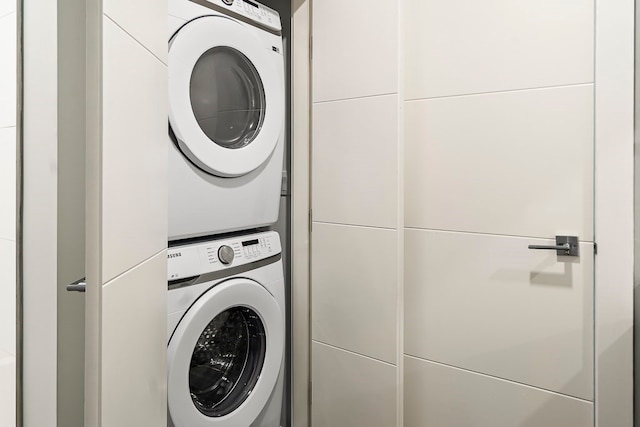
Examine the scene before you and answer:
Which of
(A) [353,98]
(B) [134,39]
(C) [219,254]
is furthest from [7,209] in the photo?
(A) [353,98]

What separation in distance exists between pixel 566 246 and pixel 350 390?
34.9 inches

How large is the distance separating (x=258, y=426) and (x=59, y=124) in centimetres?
132

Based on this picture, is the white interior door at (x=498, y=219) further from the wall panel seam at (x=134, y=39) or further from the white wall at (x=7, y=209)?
the white wall at (x=7, y=209)

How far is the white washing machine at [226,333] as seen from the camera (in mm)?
1198

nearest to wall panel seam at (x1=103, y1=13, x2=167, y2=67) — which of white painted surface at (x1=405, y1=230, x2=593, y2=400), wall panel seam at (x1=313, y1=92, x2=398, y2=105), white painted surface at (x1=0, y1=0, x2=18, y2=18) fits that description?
white painted surface at (x1=0, y1=0, x2=18, y2=18)

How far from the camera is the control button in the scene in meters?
1.34

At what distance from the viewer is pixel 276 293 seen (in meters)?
1.56

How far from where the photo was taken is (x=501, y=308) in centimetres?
130

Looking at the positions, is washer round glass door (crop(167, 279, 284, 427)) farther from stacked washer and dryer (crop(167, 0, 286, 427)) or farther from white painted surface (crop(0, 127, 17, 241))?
white painted surface (crop(0, 127, 17, 241))

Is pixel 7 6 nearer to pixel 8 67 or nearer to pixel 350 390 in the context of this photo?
pixel 8 67

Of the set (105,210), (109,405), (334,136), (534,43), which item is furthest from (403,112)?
(109,405)

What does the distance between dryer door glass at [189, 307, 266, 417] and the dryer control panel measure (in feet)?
0.61

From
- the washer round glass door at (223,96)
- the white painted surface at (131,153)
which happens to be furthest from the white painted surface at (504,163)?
the white painted surface at (131,153)

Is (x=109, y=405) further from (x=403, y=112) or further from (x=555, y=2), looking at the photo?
(x=555, y=2)
